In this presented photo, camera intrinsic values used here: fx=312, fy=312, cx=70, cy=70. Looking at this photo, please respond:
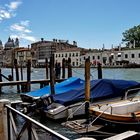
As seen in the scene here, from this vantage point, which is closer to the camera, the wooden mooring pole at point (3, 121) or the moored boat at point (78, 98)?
the wooden mooring pole at point (3, 121)

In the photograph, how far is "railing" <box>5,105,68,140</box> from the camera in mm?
3520

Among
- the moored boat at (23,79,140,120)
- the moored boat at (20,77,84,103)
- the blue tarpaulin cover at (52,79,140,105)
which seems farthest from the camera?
the moored boat at (20,77,84,103)

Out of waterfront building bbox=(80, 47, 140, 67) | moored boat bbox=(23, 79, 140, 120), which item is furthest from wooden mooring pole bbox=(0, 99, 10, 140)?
waterfront building bbox=(80, 47, 140, 67)

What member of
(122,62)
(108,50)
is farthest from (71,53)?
(122,62)

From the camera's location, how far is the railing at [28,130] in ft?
11.5

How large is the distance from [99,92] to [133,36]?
8613 cm

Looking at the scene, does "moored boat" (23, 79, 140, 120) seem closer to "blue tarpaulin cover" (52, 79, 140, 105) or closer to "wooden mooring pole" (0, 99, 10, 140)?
"blue tarpaulin cover" (52, 79, 140, 105)

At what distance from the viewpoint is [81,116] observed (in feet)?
42.8

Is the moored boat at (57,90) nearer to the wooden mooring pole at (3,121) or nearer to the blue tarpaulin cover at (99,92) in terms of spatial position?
the blue tarpaulin cover at (99,92)

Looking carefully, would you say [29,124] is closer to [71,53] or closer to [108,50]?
[108,50]

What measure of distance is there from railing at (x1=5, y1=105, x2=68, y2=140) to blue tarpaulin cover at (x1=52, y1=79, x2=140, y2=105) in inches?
298

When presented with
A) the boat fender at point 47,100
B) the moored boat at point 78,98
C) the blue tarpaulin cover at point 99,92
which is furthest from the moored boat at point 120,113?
the boat fender at point 47,100

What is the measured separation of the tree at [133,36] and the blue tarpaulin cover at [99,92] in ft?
275

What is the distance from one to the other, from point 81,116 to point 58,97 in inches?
57.0
